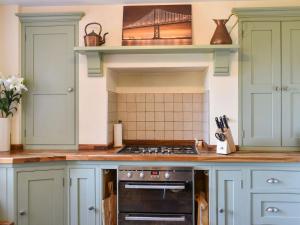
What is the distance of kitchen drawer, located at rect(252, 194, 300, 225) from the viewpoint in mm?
2346

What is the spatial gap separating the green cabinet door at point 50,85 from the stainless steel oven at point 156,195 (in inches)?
31.0

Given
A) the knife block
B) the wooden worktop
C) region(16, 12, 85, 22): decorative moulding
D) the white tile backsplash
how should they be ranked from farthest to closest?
the white tile backsplash
region(16, 12, 85, 22): decorative moulding
the knife block
the wooden worktop

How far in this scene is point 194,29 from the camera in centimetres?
273

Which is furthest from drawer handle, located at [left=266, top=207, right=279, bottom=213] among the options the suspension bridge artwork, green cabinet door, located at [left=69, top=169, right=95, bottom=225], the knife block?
the suspension bridge artwork

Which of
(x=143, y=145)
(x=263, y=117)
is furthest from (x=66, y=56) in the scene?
(x=263, y=117)

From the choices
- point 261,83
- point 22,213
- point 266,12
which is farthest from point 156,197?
point 266,12

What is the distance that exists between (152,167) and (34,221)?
43.1 inches

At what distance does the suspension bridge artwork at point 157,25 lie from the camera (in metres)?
2.71

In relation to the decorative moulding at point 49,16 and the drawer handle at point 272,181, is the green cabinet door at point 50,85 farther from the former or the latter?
the drawer handle at point 272,181

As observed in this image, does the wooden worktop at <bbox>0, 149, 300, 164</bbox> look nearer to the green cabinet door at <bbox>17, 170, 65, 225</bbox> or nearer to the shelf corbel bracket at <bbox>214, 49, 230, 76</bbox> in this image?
the green cabinet door at <bbox>17, 170, 65, 225</bbox>

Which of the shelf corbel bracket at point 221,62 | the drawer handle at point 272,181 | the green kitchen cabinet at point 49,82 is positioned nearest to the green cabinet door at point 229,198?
the drawer handle at point 272,181

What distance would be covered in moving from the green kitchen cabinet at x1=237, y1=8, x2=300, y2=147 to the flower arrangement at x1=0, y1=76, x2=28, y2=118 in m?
2.06

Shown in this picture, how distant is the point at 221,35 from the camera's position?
2.57m

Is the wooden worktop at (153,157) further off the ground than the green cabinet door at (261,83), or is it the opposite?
the green cabinet door at (261,83)
